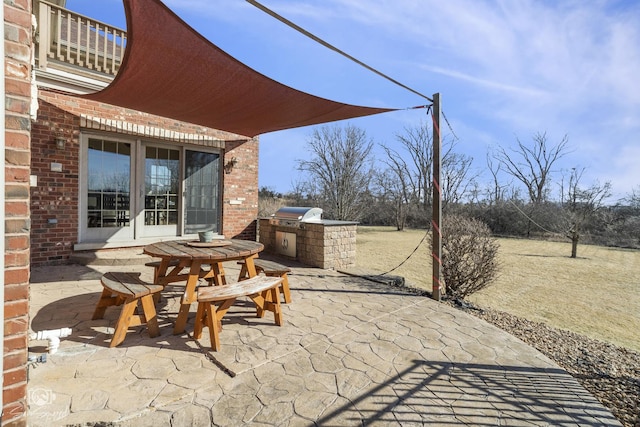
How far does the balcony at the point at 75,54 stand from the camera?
5.18 metres

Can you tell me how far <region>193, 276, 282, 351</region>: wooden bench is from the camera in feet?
8.79

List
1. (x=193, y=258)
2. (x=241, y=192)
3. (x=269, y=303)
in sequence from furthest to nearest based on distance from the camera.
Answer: (x=241, y=192) → (x=269, y=303) → (x=193, y=258)

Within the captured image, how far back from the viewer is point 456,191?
26625mm

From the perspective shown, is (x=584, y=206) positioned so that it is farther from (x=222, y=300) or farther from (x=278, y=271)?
(x=222, y=300)

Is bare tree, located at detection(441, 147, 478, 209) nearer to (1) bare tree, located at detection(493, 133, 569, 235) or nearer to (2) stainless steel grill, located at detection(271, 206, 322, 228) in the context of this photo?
(1) bare tree, located at detection(493, 133, 569, 235)

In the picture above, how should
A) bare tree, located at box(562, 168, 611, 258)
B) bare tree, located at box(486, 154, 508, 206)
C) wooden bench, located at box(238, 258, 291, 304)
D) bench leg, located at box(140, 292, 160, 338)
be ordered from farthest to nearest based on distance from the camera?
bare tree, located at box(486, 154, 508, 206), bare tree, located at box(562, 168, 611, 258), wooden bench, located at box(238, 258, 291, 304), bench leg, located at box(140, 292, 160, 338)

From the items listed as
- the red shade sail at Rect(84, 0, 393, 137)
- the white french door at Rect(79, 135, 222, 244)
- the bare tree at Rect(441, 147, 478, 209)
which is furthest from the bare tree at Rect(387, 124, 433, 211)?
the red shade sail at Rect(84, 0, 393, 137)

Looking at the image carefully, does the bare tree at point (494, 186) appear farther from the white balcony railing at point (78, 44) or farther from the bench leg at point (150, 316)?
the bench leg at point (150, 316)

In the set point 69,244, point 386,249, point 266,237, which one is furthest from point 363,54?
point 386,249

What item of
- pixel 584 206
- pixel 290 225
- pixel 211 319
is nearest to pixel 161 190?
pixel 290 225

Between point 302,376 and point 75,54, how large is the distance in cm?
742

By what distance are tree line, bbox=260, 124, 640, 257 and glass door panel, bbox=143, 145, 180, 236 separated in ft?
19.3

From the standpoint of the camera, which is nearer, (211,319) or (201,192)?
(211,319)

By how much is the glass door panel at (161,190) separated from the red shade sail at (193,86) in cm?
192
